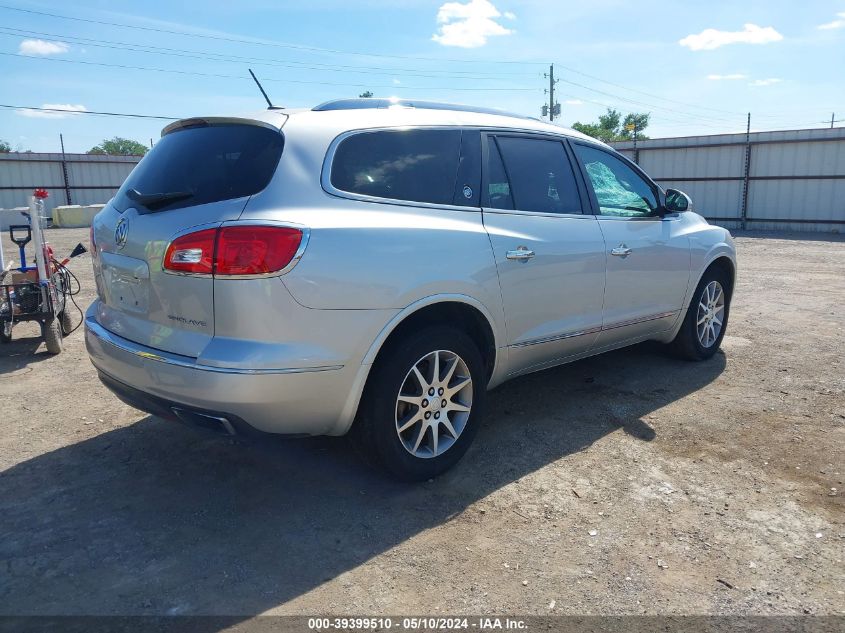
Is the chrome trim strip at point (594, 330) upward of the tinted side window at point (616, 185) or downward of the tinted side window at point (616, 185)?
downward

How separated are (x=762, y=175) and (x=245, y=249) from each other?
20.6 m

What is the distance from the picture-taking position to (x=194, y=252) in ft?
9.33

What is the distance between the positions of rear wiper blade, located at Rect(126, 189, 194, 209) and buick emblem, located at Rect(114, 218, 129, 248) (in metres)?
0.13

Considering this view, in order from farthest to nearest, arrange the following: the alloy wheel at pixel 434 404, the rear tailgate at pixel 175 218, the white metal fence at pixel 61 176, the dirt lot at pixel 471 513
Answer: the white metal fence at pixel 61 176 < the alloy wheel at pixel 434 404 < the rear tailgate at pixel 175 218 < the dirt lot at pixel 471 513

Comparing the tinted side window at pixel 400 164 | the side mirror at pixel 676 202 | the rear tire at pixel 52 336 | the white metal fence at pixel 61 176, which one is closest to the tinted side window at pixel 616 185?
the side mirror at pixel 676 202

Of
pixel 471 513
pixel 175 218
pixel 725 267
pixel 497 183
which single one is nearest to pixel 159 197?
pixel 175 218

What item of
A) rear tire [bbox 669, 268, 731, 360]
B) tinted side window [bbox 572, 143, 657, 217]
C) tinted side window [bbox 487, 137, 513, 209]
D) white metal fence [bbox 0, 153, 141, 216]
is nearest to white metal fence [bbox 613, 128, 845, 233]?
rear tire [bbox 669, 268, 731, 360]

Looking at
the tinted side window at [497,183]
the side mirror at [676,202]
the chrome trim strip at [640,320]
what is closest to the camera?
the tinted side window at [497,183]

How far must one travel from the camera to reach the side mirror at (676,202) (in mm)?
5059

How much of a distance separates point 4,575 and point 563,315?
3084 mm

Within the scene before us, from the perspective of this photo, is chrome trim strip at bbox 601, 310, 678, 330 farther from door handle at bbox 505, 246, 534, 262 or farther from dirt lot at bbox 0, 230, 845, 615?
door handle at bbox 505, 246, 534, 262

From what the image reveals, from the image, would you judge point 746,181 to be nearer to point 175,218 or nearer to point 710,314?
point 710,314

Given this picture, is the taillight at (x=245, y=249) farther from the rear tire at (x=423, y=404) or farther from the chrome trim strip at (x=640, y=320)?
the chrome trim strip at (x=640, y=320)

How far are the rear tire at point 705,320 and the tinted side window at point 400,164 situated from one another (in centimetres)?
278
